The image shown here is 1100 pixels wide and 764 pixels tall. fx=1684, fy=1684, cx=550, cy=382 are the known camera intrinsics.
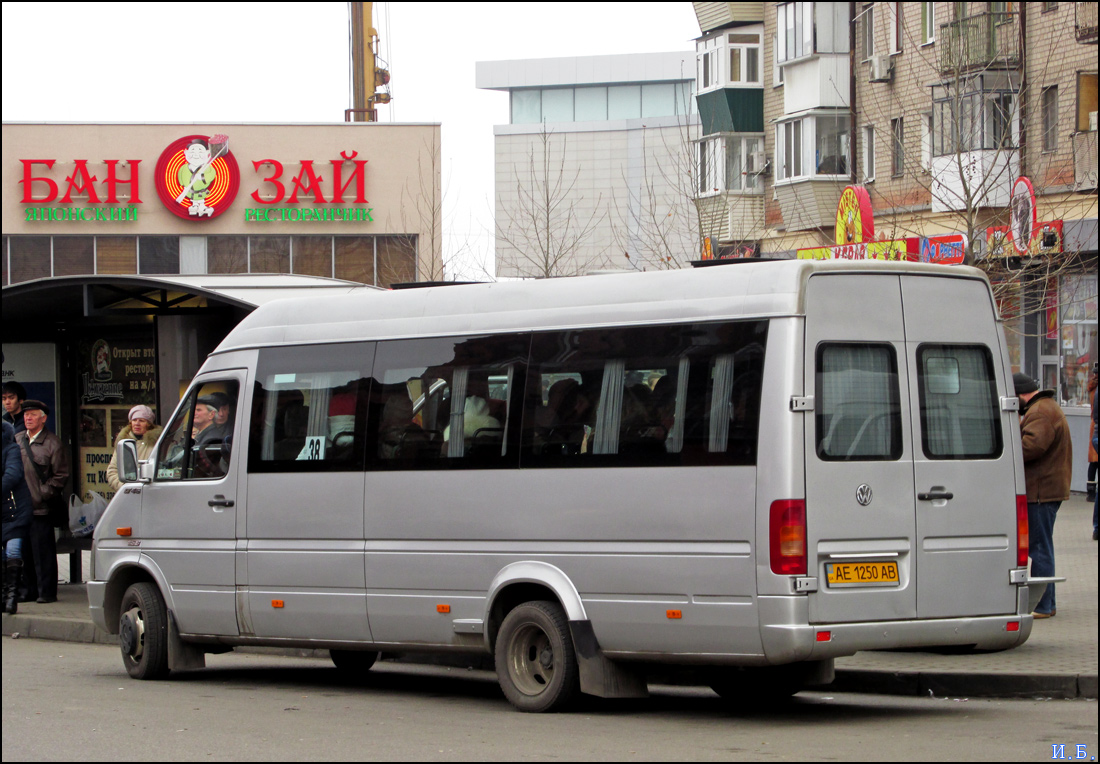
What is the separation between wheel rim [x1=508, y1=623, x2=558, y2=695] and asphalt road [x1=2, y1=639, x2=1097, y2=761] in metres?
0.21

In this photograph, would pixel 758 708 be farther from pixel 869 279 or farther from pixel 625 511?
pixel 869 279

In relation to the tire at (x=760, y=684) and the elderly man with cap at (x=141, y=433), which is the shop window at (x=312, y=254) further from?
the tire at (x=760, y=684)

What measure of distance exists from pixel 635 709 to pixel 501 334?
225 centimetres

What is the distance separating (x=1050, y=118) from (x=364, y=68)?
3160 centimetres

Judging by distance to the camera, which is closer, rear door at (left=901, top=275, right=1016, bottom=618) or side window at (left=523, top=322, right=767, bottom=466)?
side window at (left=523, top=322, right=767, bottom=466)

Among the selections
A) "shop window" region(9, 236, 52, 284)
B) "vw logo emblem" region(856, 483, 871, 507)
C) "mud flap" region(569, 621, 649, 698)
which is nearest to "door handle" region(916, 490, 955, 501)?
"vw logo emblem" region(856, 483, 871, 507)

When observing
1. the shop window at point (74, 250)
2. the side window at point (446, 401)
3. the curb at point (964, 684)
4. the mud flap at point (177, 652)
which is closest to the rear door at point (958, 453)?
the curb at point (964, 684)

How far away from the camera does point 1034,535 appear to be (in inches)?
475

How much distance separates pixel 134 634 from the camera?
1146 cm

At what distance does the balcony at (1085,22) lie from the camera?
2731cm

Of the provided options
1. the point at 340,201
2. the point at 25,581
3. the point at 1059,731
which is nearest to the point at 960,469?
the point at 1059,731

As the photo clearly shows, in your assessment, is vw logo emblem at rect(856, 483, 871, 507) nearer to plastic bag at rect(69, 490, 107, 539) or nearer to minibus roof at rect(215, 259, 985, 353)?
minibus roof at rect(215, 259, 985, 353)

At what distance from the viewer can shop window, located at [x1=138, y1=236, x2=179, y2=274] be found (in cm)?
4838

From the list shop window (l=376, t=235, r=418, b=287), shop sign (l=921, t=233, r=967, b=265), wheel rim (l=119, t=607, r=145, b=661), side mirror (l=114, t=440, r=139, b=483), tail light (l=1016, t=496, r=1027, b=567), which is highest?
shop window (l=376, t=235, r=418, b=287)
